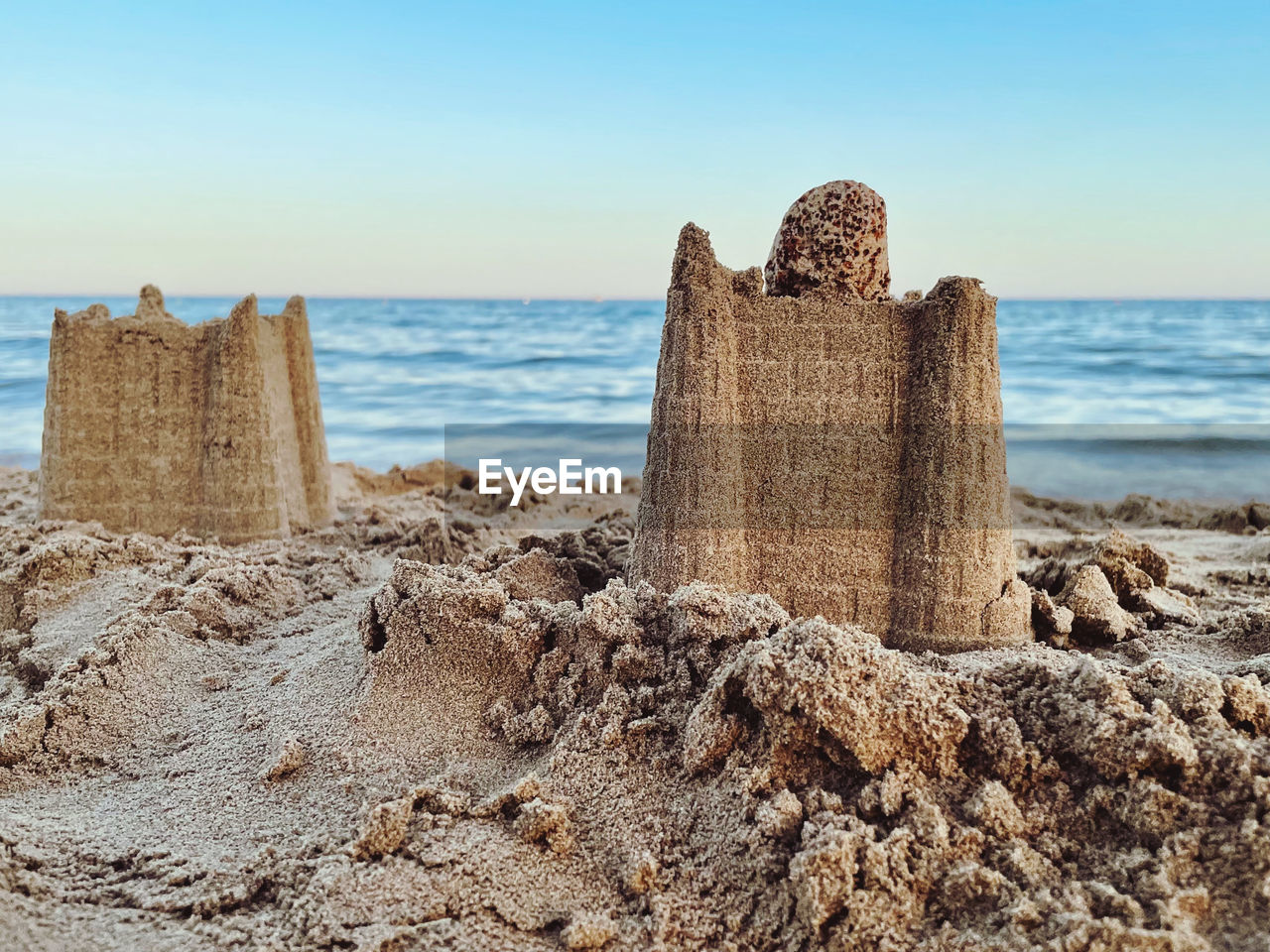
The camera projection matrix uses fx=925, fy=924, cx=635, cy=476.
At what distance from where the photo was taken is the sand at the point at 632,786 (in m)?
1.98

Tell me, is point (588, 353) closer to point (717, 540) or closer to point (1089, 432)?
→ point (1089, 432)

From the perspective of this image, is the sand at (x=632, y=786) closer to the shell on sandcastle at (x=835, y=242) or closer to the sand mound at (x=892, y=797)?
the sand mound at (x=892, y=797)

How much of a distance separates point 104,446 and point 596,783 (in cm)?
410

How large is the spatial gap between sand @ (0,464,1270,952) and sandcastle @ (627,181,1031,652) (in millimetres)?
326

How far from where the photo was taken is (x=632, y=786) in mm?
2451

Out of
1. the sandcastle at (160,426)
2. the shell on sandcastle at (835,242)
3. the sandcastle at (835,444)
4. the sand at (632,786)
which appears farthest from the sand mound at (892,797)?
the sandcastle at (160,426)

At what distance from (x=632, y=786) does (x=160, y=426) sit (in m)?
3.99

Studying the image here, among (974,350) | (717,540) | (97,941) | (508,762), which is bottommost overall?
(97,941)

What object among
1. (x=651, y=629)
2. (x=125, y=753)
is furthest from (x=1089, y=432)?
(x=125, y=753)

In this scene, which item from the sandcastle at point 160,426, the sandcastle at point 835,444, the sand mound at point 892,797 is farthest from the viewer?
the sandcastle at point 160,426

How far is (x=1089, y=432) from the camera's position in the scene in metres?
13.9

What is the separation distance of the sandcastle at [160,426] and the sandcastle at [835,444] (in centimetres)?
288

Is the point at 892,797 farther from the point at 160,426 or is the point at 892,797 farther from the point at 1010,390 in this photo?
the point at 1010,390

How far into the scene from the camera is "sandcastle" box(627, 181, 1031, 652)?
3309 millimetres
